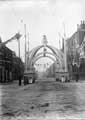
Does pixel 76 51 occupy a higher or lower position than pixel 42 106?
higher

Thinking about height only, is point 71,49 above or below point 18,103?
above

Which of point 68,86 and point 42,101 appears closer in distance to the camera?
point 42,101

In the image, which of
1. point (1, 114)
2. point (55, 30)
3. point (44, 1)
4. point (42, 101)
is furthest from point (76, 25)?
point (1, 114)

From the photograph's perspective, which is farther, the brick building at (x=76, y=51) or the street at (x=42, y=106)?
the brick building at (x=76, y=51)

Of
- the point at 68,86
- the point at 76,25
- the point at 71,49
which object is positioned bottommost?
the point at 68,86

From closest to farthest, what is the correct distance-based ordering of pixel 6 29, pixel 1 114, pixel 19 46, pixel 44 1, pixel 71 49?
pixel 1 114
pixel 44 1
pixel 6 29
pixel 19 46
pixel 71 49

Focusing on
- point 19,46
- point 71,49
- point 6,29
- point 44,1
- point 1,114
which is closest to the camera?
point 1,114

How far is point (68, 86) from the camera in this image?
6766mm

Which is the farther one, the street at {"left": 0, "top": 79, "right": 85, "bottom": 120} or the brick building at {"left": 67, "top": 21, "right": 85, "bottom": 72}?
the brick building at {"left": 67, "top": 21, "right": 85, "bottom": 72}

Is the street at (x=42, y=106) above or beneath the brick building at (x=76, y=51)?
beneath

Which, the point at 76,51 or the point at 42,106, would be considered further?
the point at 76,51

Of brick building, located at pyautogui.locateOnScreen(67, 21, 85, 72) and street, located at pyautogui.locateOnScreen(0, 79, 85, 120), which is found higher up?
brick building, located at pyautogui.locateOnScreen(67, 21, 85, 72)

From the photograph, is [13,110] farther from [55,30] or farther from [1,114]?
[55,30]

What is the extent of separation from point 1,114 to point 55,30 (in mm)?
2713
